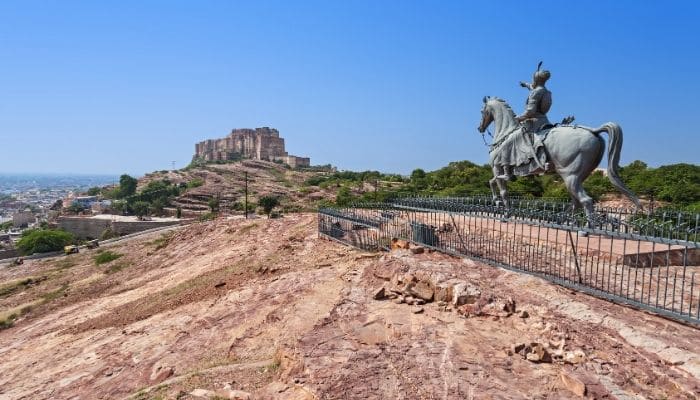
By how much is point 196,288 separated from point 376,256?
17.4ft

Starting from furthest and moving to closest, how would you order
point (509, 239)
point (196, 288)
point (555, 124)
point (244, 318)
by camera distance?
point (196, 288)
point (509, 239)
point (555, 124)
point (244, 318)

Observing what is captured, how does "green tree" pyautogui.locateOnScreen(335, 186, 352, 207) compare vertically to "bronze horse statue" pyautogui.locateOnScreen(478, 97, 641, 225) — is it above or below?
below

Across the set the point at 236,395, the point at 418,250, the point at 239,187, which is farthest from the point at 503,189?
the point at 239,187

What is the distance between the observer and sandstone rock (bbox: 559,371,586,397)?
17.1 feet

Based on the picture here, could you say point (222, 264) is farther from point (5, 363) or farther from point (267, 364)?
point (267, 364)

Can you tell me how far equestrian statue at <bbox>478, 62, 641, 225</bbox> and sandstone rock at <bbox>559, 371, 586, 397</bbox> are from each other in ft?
11.8

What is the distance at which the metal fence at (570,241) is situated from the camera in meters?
7.34

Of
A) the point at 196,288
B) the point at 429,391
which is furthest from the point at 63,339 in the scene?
the point at 429,391

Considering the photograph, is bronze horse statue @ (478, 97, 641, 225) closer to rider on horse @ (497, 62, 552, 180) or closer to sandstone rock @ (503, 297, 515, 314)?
rider on horse @ (497, 62, 552, 180)

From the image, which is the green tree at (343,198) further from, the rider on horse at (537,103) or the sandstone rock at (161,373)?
the sandstone rock at (161,373)

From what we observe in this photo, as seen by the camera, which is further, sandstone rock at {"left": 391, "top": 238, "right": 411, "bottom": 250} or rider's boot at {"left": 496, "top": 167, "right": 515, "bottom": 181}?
sandstone rock at {"left": 391, "top": 238, "right": 411, "bottom": 250}

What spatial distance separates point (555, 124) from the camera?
34.7ft

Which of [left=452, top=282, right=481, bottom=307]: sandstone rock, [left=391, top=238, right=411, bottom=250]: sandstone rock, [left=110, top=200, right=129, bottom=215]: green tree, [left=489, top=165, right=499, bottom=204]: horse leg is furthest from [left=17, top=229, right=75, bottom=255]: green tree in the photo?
[left=452, top=282, right=481, bottom=307]: sandstone rock

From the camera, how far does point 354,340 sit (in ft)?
22.7
